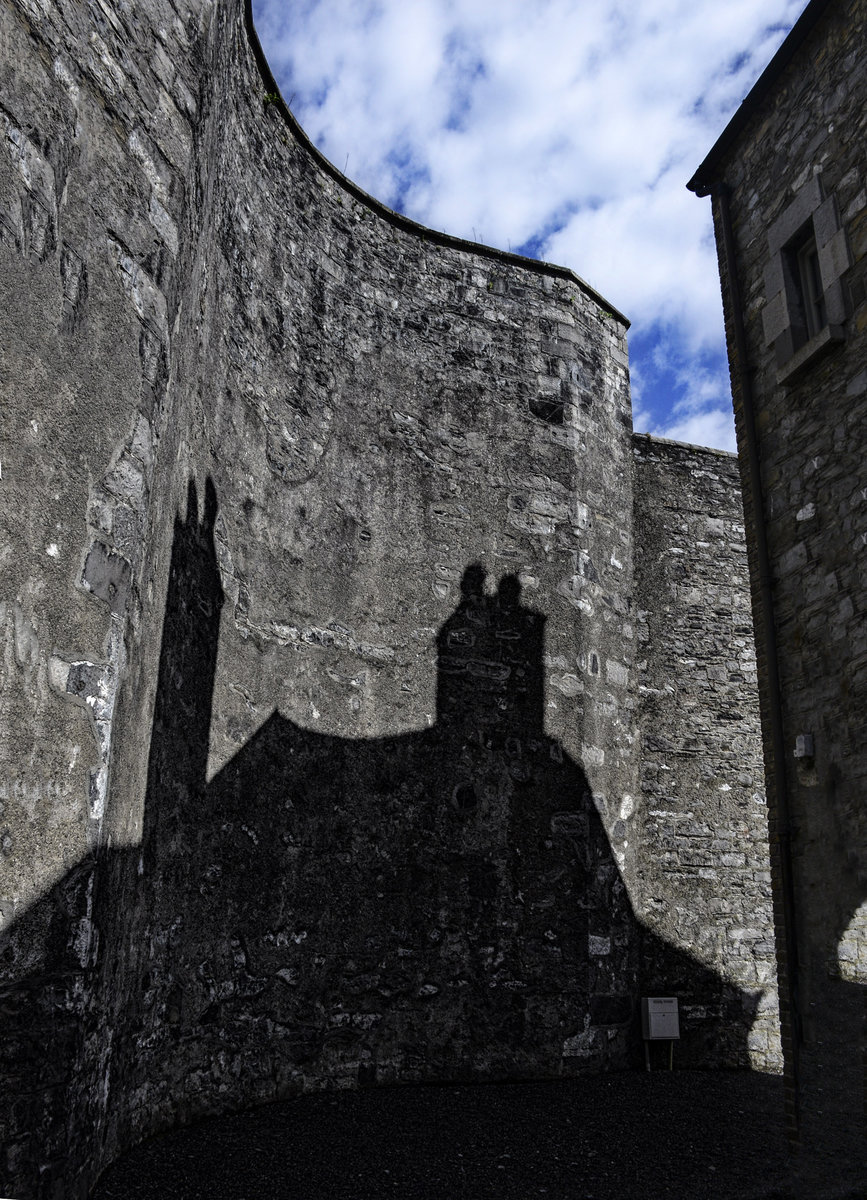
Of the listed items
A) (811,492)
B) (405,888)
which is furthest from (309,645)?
(811,492)

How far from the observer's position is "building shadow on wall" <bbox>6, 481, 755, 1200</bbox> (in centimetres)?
460

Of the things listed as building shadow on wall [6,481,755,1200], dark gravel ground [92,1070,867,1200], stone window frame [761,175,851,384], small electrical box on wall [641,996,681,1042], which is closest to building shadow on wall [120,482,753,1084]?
building shadow on wall [6,481,755,1200]

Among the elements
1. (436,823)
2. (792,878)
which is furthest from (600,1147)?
(436,823)

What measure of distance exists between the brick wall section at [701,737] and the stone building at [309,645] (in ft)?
0.11

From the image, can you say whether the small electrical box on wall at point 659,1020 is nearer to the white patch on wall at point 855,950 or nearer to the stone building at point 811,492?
the stone building at point 811,492

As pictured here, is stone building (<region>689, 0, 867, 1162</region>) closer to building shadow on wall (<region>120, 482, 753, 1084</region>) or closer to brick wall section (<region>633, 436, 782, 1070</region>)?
building shadow on wall (<region>120, 482, 753, 1084</region>)

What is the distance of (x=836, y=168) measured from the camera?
209 inches

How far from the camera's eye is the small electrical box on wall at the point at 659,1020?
6.64m

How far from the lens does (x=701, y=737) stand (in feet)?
25.8

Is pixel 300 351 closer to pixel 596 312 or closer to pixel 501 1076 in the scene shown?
pixel 596 312

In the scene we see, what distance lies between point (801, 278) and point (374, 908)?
506 centimetres

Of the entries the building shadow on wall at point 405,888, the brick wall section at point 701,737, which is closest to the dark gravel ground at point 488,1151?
the building shadow on wall at point 405,888

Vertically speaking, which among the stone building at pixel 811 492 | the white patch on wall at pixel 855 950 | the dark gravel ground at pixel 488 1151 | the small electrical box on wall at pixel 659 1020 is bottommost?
the dark gravel ground at pixel 488 1151

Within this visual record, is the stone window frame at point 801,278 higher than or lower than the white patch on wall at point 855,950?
higher
